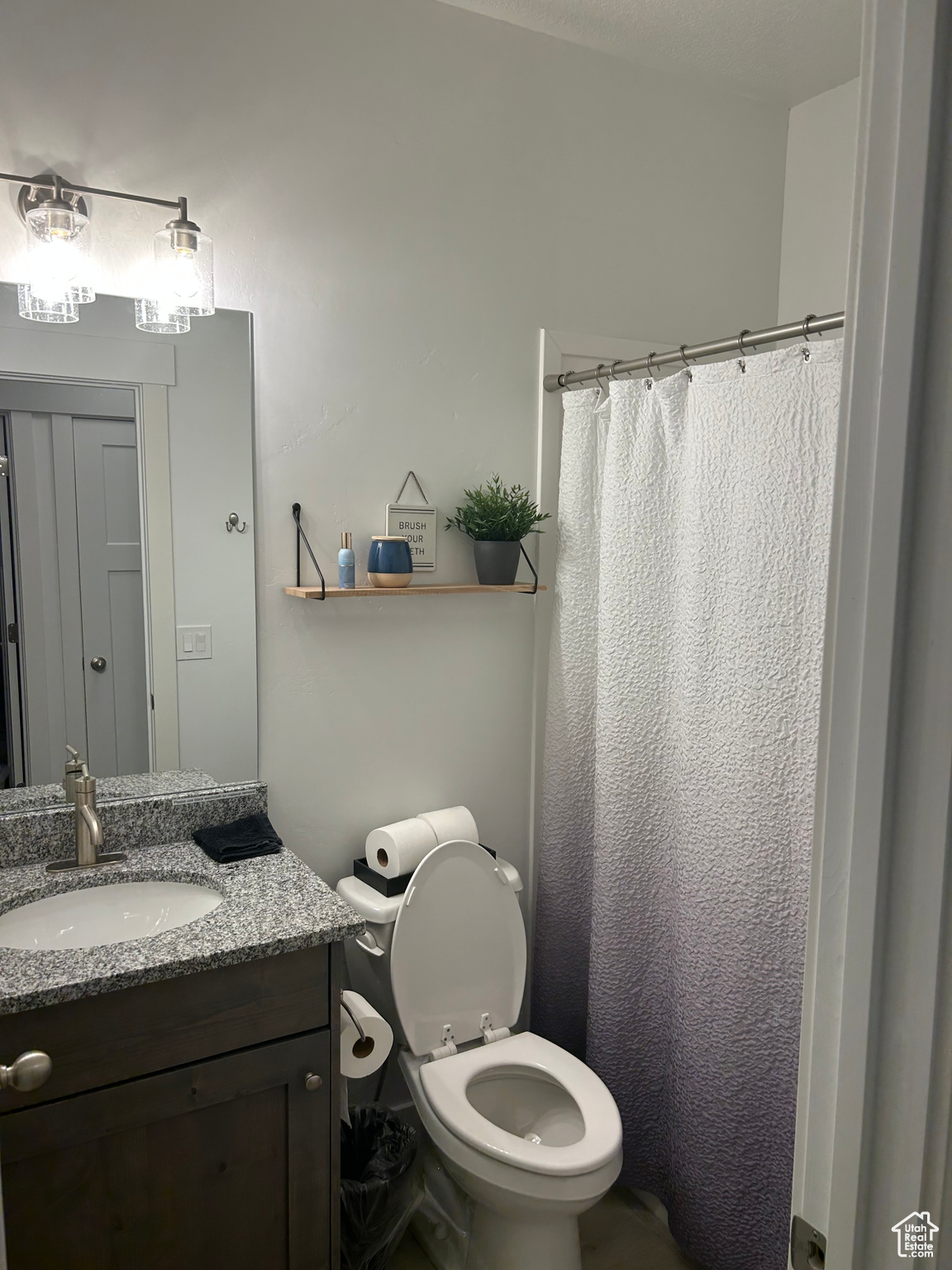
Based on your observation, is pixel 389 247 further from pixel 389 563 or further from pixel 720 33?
pixel 720 33

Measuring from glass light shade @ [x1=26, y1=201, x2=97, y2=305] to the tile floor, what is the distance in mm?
2126

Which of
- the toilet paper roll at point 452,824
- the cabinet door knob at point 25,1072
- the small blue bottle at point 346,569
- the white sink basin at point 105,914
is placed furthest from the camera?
the toilet paper roll at point 452,824

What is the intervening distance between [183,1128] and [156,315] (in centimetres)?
147

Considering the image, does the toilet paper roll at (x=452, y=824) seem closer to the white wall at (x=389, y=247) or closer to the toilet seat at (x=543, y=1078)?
the white wall at (x=389, y=247)

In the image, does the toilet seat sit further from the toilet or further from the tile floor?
the tile floor

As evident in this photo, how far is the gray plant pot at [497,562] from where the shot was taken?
2076 mm

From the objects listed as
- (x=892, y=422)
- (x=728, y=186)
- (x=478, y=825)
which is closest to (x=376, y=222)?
(x=728, y=186)

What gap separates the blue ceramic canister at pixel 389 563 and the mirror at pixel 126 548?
10.7 inches

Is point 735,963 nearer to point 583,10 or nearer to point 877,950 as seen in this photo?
point 877,950

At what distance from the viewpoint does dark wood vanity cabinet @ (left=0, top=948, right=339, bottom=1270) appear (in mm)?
1271

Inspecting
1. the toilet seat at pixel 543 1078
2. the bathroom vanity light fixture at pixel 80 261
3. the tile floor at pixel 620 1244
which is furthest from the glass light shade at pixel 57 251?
the tile floor at pixel 620 1244

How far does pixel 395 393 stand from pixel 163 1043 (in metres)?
1.42

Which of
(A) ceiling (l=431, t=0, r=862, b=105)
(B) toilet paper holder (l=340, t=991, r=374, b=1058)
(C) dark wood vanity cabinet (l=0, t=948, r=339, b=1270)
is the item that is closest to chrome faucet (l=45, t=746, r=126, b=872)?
(C) dark wood vanity cabinet (l=0, t=948, r=339, b=1270)

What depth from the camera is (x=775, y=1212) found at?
1745 mm
